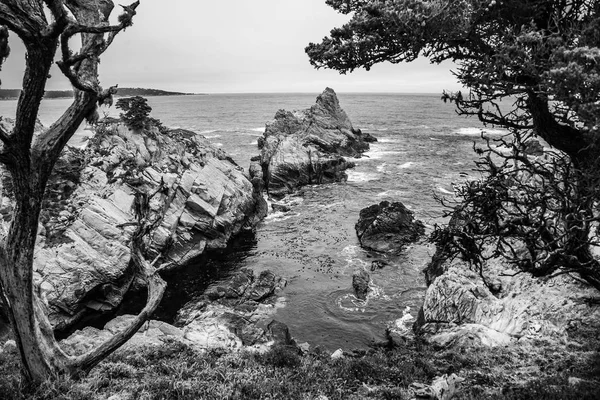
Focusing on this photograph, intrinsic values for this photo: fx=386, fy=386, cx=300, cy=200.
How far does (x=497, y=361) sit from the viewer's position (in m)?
11.8

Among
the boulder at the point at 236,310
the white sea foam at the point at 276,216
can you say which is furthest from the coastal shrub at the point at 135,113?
the boulder at the point at 236,310

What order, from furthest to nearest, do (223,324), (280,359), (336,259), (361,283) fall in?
(336,259), (361,283), (223,324), (280,359)

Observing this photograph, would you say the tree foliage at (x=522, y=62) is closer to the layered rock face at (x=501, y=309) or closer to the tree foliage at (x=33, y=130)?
the layered rock face at (x=501, y=309)

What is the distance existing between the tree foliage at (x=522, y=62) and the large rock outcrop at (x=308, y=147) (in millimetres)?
39091

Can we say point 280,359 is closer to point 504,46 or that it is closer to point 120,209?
point 504,46

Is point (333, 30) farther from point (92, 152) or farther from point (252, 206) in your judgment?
point (252, 206)

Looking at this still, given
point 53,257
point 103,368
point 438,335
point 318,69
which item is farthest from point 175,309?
point 318,69

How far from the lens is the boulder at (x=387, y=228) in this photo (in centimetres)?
3216

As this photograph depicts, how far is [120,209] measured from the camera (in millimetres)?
27000

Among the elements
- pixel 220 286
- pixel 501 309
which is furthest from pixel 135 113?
pixel 501 309

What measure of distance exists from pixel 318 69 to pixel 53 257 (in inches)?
792

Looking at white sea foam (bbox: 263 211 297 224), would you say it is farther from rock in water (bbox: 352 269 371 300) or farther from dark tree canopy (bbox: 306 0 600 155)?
dark tree canopy (bbox: 306 0 600 155)

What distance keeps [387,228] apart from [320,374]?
23.7m

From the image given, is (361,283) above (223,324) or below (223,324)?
above
